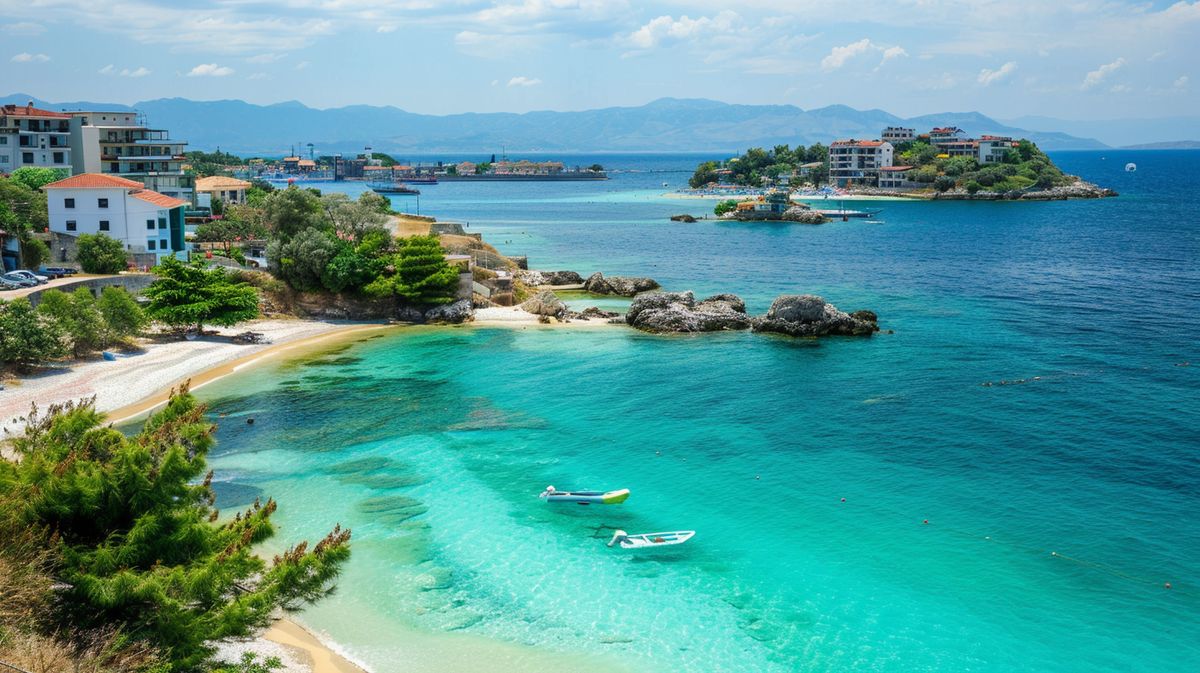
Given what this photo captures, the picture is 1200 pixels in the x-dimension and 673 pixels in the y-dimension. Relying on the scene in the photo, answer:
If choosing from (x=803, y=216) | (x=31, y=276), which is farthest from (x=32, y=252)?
(x=803, y=216)

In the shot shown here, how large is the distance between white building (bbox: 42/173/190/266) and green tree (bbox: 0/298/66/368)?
1983 centimetres

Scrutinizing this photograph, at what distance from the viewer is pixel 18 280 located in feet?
190

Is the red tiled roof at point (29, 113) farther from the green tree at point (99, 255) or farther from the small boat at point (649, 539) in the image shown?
the small boat at point (649, 539)

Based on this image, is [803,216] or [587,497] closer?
[587,497]

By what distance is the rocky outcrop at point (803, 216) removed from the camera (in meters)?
154

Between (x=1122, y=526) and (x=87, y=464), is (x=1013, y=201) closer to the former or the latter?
(x=1122, y=526)

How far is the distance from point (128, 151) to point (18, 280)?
3231cm

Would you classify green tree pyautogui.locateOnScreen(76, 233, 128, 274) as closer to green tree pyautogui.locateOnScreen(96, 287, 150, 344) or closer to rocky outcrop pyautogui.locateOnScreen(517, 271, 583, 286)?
green tree pyautogui.locateOnScreen(96, 287, 150, 344)

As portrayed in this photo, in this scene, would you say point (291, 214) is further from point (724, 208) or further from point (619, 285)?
point (724, 208)

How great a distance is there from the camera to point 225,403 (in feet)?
149

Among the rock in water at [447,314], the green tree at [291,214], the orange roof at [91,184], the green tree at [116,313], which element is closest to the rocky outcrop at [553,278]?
the rock in water at [447,314]

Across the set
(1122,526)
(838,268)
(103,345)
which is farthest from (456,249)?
(1122,526)

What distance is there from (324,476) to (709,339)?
31204mm

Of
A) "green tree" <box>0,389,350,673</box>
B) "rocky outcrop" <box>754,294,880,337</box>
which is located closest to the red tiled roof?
"rocky outcrop" <box>754,294,880,337</box>
